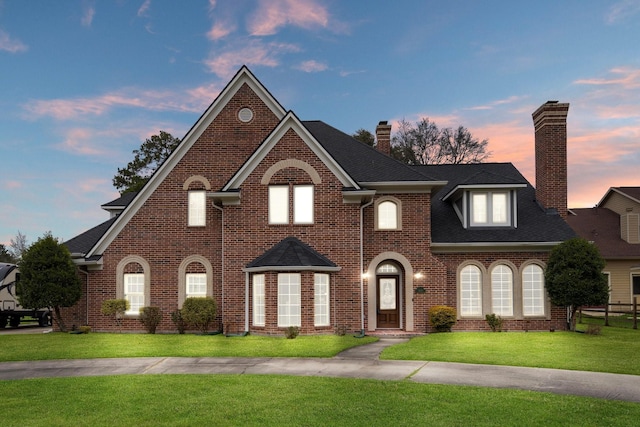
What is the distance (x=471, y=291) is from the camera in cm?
2281

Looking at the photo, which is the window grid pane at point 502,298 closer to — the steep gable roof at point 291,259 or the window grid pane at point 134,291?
the steep gable roof at point 291,259

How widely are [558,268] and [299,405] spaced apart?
15103 mm

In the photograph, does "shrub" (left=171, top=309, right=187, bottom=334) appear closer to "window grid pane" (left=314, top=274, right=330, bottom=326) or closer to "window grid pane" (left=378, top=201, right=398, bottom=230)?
"window grid pane" (left=314, top=274, right=330, bottom=326)

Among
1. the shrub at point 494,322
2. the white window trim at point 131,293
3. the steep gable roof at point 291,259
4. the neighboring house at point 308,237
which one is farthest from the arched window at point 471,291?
the white window trim at point 131,293

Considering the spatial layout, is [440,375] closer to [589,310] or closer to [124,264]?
[124,264]

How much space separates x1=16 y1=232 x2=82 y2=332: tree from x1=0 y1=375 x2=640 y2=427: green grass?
32.6 feet

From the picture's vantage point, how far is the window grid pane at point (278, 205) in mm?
21656

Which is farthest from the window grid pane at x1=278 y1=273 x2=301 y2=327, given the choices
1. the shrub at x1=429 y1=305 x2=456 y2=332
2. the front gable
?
the shrub at x1=429 y1=305 x2=456 y2=332

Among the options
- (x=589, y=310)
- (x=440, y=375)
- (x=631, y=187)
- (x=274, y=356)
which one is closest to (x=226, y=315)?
(x=274, y=356)

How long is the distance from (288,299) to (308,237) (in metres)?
2.72

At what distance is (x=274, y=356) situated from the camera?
616 inches

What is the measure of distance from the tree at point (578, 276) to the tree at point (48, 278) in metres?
18.9

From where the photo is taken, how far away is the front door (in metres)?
22.5

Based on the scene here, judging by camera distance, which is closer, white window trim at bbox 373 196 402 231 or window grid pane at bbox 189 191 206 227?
white window trim at bbox 373 196 402 231
